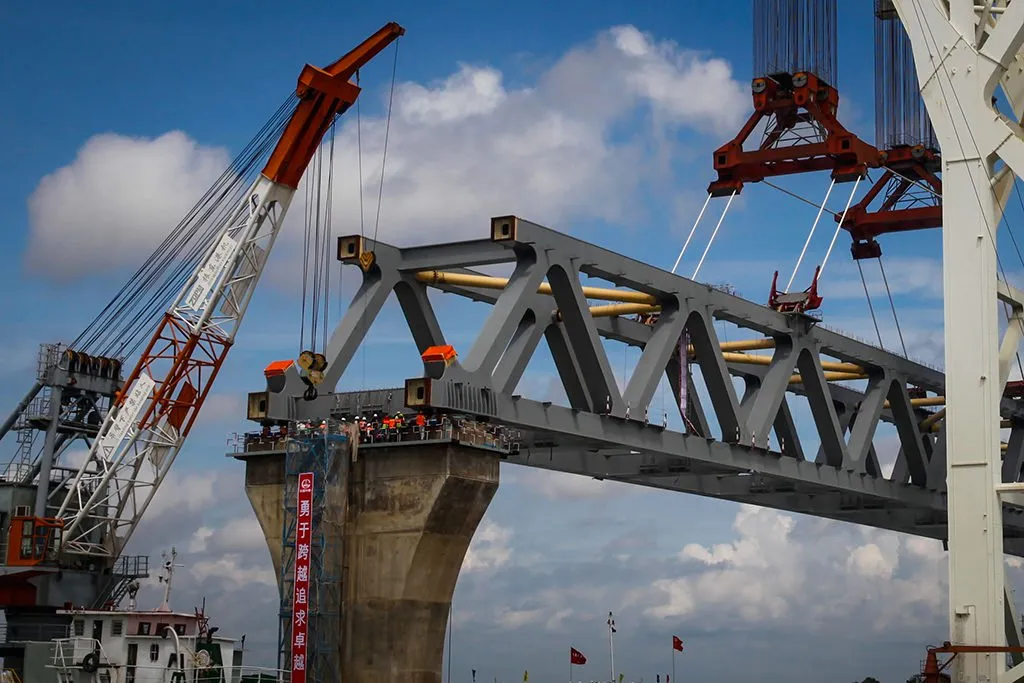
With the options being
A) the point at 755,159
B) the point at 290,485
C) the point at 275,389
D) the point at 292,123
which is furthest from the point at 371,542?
the point at 292,123

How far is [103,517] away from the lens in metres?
88.1

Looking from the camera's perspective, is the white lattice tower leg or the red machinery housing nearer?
the white lattice tower leg

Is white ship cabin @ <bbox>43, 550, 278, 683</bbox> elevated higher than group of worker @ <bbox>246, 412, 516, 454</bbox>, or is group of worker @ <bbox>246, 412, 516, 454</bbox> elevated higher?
group of worker @ <bbox>246, 412, 516, 454</bbox>

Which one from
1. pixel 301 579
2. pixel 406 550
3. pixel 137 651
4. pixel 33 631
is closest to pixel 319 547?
pixel 301 579

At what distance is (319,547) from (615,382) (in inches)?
514

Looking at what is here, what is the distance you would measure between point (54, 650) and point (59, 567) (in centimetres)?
→ 3131

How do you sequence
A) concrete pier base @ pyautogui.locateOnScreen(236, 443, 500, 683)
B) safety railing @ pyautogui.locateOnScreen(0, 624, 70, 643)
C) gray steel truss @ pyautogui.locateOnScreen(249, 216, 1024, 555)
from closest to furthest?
1. concrete pier base @ pyautogui.locateOnScreen(236, 443, 500, 683)
2. gray steel truss @ pyautogui.locateOnScreen(249, 216, 1024, 555)
3. safety railing @ pyautogui.locateOnScreen(0, 624, 70, 643)

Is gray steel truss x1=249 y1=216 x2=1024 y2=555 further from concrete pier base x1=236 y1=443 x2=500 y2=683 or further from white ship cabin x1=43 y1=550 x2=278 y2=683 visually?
white ship cabin x1=43 y1=550 x2=278 y2=683

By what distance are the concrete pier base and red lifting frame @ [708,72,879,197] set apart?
1257 inches

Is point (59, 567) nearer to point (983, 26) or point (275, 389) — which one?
point (275, 389)

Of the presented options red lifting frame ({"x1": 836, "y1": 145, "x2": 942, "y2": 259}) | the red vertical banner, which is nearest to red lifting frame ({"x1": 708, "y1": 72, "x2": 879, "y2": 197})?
red lifting frame ({"x1": 836, "y1": 145, "x2": 942, "y2": 259})

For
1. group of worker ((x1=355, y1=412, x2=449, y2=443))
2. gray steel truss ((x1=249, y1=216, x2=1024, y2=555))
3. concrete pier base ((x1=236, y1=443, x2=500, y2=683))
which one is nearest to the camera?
concrete pier base ((x1=236, y1=443, x2=500, y2=683))

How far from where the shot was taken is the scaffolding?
153ft

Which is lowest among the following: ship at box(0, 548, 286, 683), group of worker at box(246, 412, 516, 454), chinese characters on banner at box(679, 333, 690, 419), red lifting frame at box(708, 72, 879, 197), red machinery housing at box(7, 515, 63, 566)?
ship at box(0, 548, 286, 683)
